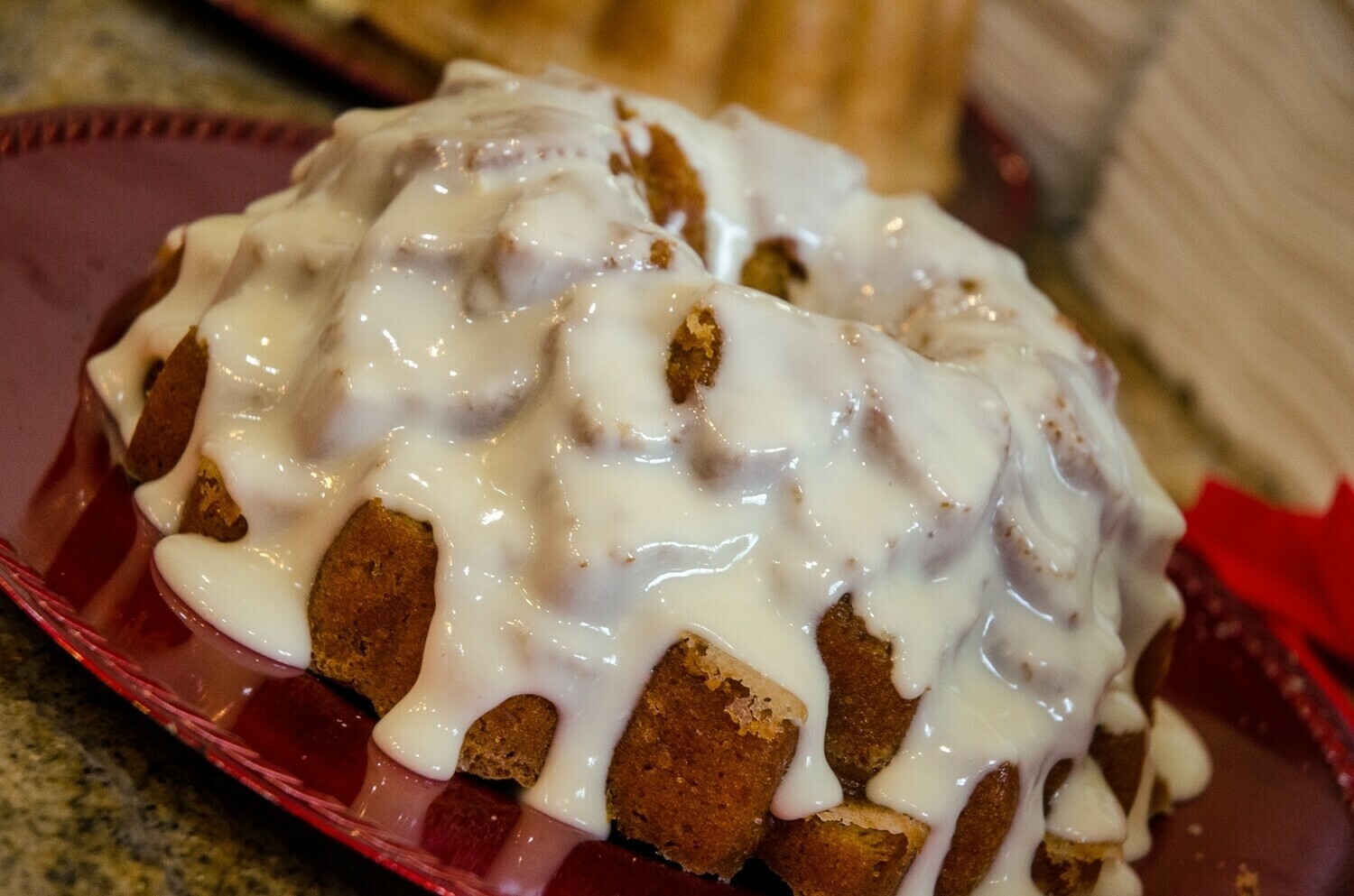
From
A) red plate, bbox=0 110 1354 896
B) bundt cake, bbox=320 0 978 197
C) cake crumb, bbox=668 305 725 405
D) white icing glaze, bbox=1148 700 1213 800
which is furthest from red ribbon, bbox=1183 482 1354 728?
cake crumb, bbox=668 305 725 405

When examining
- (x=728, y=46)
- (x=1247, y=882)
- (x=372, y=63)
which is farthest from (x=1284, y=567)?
(x=372, y=63)

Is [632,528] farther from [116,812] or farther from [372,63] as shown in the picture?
[372,63]

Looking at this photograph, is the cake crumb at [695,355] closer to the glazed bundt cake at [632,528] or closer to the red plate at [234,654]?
the glazed bundt cake at [632,528]

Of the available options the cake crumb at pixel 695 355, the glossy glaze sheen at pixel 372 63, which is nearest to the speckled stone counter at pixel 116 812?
the cake crumb at pixel 695 355

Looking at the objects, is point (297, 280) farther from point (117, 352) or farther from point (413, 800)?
point (413, 800)

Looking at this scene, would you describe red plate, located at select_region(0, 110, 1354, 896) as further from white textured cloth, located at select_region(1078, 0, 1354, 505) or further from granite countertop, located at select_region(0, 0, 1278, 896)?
white textured cloth, located at select_region(1078, 0, 1354, 505)

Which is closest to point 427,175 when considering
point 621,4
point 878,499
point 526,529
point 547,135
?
point 547,135

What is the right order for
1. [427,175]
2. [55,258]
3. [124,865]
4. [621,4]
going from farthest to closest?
[621,4] → [55,258] → [427,175] → [124,865]
